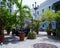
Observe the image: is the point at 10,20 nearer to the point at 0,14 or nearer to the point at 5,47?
the point at 0,14

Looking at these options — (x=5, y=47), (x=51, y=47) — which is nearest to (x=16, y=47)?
(x=5, y=47)

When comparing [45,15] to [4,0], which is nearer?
[4,0]

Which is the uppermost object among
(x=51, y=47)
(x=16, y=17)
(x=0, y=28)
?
(x=16, y=17)

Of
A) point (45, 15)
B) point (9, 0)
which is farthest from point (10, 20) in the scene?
point (45, 15)

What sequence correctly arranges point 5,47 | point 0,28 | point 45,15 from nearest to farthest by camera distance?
1. point 5,47
2. point 0,28
3. point 45,15

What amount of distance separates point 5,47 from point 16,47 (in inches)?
34.9

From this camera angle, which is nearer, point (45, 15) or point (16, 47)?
point (16, 47)

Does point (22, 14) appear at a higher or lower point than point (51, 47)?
higher

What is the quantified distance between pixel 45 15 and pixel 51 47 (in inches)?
554

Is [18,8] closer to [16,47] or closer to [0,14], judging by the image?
[0,14]

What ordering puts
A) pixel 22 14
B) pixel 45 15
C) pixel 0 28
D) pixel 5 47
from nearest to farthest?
pixel 5 47, pixel 0 28, pixel 22 14, pixel 45 15

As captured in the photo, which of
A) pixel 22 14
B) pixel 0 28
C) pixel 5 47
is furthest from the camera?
pixel 22 14

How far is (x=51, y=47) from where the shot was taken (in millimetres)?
13758

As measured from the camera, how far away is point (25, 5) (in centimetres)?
1905
